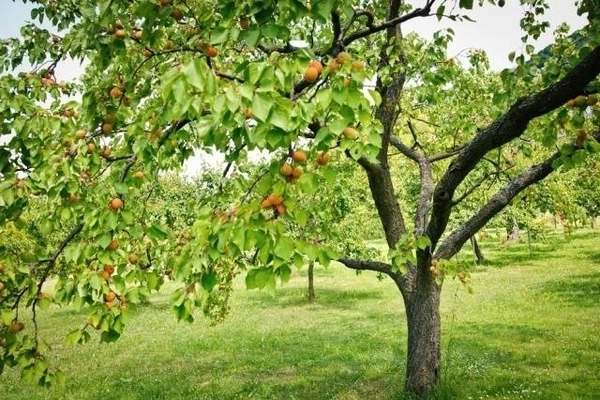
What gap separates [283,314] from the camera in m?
22.9

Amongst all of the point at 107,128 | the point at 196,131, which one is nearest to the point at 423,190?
the point at 196,131

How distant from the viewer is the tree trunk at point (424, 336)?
8.40 meters

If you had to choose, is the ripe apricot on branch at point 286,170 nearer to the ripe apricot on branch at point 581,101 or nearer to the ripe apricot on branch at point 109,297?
the ripe apricot on branch at point 109,297

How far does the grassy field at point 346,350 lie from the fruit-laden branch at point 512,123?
297 cm

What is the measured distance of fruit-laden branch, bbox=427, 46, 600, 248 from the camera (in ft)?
16.5

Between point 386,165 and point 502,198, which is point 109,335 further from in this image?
point 386,165

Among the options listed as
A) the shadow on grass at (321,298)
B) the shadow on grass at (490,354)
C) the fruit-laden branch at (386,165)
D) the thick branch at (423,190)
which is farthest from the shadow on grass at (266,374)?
the shadow on grass at (321,298)

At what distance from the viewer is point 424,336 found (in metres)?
8.45

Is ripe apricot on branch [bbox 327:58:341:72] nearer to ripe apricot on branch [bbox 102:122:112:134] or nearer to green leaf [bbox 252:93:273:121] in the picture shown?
green leaf [bbox 252:93:273:121]

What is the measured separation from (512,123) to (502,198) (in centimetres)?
178

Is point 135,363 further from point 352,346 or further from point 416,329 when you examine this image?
point 416,329

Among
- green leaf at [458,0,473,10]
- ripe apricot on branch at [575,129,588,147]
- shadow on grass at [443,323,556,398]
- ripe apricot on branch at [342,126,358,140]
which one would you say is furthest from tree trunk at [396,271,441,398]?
ripe apricot on branch at [342,126,358,140]

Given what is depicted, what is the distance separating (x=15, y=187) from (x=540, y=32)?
712cm

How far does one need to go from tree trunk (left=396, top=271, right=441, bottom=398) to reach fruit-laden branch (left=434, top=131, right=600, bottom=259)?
2.72 ft
